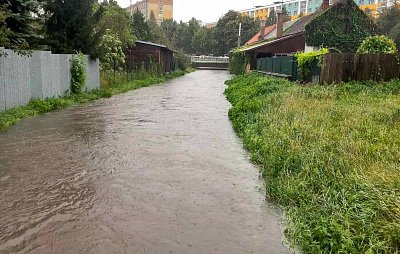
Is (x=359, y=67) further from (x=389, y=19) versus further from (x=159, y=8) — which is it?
(x=159, y=8)

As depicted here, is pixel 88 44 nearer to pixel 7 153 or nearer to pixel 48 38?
pixel 48 38

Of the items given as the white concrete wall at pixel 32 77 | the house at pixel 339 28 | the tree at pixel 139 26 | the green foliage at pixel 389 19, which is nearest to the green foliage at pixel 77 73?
the white concrete wall at pixel 32 77

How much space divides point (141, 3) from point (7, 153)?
132157 mm

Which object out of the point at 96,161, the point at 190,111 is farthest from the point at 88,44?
the point at 96,161

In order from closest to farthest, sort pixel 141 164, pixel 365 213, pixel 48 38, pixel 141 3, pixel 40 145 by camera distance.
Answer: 1. pixel 365 213
2. pixel 141 164
3. pixel 40 145
4. pixel 48 38
5. pixel 141 3

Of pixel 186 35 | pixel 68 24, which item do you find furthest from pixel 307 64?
pixel 186 35

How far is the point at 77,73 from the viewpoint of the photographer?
58.3ft

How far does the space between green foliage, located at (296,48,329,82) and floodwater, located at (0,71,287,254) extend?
927 cm

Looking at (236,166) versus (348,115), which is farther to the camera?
(348,115)

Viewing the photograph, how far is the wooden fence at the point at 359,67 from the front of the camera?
1688cm

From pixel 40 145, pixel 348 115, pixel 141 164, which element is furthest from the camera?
pixel 348 115

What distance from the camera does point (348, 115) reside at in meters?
9.34

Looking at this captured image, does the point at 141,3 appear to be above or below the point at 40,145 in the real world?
above

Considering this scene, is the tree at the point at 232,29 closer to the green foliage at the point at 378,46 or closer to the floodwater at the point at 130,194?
the green foliage at the point at 378,46
